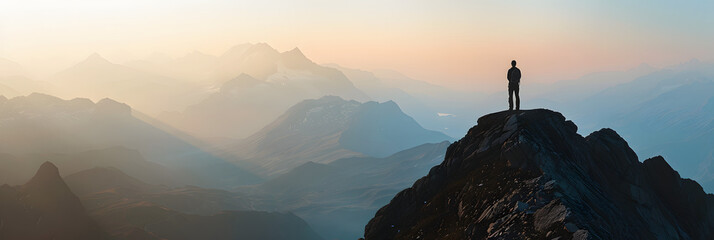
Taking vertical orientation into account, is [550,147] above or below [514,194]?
above

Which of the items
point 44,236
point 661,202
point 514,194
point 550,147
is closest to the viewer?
point 514,194

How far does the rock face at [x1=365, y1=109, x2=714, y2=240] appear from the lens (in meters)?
34.5

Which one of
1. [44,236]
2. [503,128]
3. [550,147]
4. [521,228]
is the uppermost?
[44,236]

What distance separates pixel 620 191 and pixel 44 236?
211 m

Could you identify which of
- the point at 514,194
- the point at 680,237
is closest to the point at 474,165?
the point at 514,194

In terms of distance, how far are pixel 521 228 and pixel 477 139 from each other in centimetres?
1986

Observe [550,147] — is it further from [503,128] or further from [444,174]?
[444,174]

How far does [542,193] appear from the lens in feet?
116

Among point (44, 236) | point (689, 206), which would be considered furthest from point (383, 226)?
point (44, 236)

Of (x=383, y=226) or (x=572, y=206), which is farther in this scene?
(x=383, y=226)

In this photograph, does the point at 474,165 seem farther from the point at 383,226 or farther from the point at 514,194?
the point at 383,226

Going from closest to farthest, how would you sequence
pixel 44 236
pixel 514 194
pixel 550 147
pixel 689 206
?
pixel 514 194 < pixel 550 147 < pixel 689 206 < pixel 44 236

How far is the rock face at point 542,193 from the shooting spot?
1357 inches

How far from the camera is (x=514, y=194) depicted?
37.7 metres
